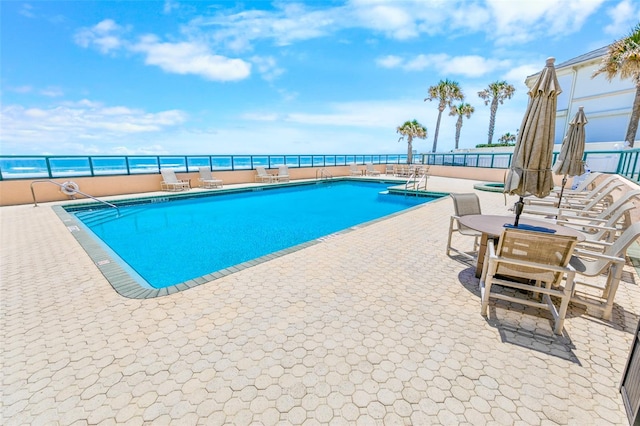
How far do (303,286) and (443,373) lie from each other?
5.27ft

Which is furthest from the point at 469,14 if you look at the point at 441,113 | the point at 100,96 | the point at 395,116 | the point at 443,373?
the point at 100,96

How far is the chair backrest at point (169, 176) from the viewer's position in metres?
10.7

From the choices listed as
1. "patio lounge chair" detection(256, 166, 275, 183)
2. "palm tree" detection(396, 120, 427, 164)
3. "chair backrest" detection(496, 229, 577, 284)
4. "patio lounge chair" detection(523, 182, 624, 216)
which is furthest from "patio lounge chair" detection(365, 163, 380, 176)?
"chair backrest" detection(496, 229, 577, 284)

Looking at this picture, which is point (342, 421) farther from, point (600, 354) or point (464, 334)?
point (600, 354)

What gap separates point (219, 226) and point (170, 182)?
5347 millimetres

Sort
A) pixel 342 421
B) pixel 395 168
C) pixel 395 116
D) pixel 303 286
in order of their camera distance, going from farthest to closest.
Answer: pixel 395 116 → pixel 395 168 → pixel 303 286 → pixel 342 421

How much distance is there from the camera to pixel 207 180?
37.4ft

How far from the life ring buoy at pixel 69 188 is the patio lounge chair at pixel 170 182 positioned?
104 inches

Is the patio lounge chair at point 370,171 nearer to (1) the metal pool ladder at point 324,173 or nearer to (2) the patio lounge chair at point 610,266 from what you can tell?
(1) the metal pool ladder at point 324,173

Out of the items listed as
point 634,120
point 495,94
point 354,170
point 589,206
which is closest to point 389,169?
point 354,170

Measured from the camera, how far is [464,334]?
2238mm

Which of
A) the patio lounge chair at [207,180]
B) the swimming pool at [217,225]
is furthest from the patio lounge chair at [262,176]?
the patio lounge chair at [207,180]

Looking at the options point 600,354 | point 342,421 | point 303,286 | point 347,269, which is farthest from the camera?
point 347,269

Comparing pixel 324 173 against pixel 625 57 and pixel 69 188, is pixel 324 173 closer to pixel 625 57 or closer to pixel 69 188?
pixel 69 188
